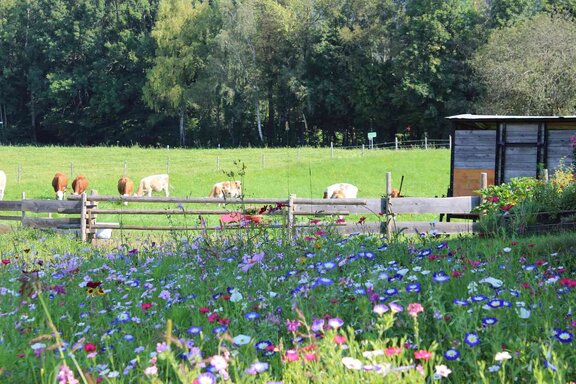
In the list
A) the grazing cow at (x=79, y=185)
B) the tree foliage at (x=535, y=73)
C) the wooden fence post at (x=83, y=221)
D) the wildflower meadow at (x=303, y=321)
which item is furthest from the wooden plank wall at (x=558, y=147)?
the tree foliage at (x=535, y=73)

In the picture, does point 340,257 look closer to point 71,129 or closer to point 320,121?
point 320,121

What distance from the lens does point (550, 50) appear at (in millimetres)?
42125

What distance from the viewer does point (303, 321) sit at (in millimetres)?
2459

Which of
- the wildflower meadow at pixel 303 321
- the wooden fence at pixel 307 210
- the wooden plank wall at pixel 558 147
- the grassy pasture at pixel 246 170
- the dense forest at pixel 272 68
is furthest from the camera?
the dense forest at pixel 272 68

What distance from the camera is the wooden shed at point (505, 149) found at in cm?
1738

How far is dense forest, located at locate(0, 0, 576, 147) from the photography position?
1804 inches

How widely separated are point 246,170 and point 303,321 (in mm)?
31563

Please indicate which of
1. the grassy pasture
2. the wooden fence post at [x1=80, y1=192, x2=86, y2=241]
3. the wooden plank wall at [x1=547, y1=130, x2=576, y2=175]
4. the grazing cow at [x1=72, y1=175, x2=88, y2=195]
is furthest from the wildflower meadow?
the grazing cow at [x1=72, y1=175, x2=88, y2=195]

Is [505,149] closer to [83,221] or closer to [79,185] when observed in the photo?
[83,221]

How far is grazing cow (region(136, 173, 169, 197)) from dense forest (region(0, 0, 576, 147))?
78.8 ft

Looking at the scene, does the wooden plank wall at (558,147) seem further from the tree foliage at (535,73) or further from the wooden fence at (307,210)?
the tree foliage at (535,73)

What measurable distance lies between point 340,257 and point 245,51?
51233mm

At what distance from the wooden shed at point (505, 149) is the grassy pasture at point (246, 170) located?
8113mm

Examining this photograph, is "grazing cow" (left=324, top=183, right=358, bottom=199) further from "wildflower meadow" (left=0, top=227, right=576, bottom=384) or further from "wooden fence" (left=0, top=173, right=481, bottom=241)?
"wildflower meadow" (left=0, top=227, right=576, bottom=384)
